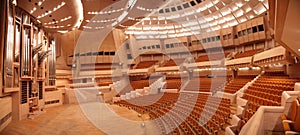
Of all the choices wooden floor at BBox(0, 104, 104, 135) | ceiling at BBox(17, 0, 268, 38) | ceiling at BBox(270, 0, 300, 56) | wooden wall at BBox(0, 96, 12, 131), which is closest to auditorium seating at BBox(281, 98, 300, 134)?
ceiling at BBox(270, 0, 300, 56)

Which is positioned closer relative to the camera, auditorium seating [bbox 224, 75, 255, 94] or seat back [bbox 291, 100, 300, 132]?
seat back [bbox 291, 100, 300, 132]

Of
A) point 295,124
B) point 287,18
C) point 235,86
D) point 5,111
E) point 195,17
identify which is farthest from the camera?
point 195,17

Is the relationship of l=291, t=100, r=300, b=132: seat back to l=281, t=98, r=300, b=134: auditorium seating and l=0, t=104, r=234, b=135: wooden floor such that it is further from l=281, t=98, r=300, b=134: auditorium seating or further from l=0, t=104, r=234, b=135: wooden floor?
l=0, t=104, r=234, b=135: wooden floor

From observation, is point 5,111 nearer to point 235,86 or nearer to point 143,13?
point 143,13

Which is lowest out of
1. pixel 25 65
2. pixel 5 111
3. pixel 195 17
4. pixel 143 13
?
pixel 5 111

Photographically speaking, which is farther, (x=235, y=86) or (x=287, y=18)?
(x=235, y=86)

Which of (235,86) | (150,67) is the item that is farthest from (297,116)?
(150,67)

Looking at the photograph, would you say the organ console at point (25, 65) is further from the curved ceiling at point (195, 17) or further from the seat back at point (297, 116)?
the curved ceiling at point (195, 17)

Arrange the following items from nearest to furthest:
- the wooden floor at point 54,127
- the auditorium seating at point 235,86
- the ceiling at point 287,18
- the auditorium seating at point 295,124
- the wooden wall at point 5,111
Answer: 1. the ceiling at point 287,18
2. the auditorium seating at point 295,124
3. the wooden floor at point 54,127
4. the wooden wall at point 5,111
5. the auditorium seating at point 235,86

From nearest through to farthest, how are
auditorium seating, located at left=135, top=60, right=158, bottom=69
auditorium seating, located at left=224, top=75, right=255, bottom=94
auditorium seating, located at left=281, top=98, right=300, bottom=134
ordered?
1. auditorium seating, located at left=281, top=98, right=300, bottom=134
2. auditorium seating, located at left=224, top=75, right=255, bottom=94
3. auditorium seating, located at left=135, top=60, right=158, bottom=69

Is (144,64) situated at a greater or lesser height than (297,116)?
greater

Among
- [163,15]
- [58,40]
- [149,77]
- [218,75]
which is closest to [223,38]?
[218,75]

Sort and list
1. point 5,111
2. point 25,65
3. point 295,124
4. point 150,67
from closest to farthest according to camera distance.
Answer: point 295,124 → point 5,111 → point 25,65 → point 150,67

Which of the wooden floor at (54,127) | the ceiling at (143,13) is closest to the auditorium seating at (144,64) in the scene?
the ceiling at (143,13)
